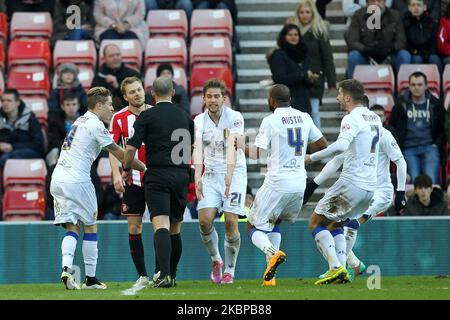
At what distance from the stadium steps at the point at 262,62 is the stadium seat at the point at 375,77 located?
0.64 metres

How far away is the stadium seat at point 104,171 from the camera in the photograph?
18.5 meters

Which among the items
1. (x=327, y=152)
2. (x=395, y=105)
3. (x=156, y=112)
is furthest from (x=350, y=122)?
(x=395, y=105)

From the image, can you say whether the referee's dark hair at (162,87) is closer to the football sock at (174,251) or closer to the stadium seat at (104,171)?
the football sock at (174,251)

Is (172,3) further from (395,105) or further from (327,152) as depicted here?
(327,152)

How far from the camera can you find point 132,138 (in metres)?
13.4

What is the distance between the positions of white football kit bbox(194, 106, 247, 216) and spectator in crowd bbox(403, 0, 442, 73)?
597 centimetres

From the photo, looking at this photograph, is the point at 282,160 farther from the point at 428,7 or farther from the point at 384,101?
the point at 428,7

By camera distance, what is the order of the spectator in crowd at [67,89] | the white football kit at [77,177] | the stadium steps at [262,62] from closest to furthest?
the white football kit at [77,177] < the spectator in crowd at [67,89] < the stadium steps at [262,62]

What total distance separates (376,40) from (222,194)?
5930 mm

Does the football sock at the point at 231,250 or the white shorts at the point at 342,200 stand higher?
the white shorts at the point at 342,200

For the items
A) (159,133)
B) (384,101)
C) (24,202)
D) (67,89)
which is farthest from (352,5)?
(159,133)

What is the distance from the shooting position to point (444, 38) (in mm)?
20047

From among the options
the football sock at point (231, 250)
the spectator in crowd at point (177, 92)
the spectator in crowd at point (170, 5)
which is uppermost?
the spectator in crowd at point (170, 5)

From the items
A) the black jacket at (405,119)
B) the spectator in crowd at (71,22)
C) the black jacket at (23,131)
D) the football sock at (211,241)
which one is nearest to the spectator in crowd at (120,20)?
the spectator in crowd at (71,22)
